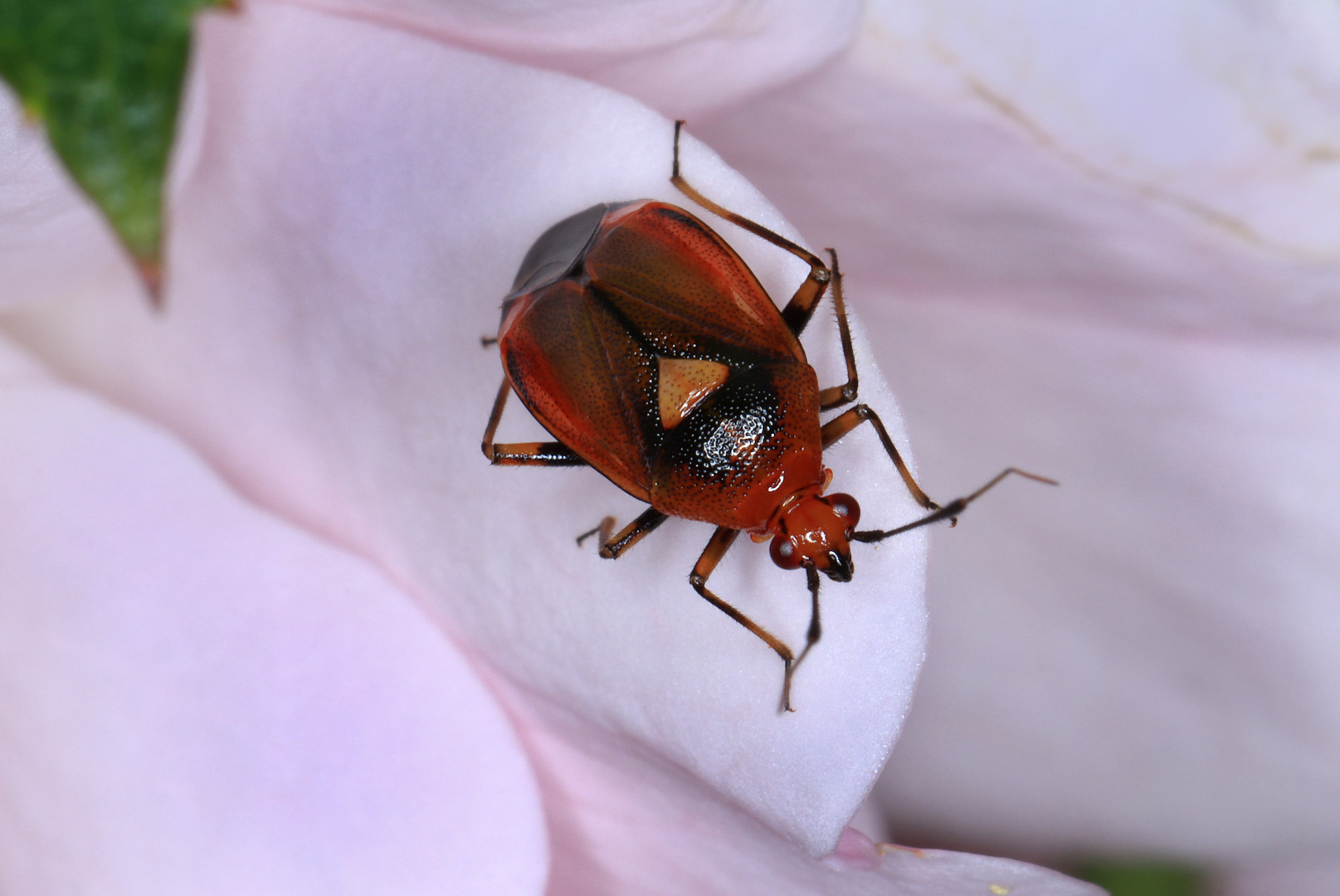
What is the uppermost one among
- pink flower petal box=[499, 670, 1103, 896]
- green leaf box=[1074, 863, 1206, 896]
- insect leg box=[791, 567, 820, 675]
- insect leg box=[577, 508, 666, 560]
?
insect leg box=[791, 567, 820, 675]

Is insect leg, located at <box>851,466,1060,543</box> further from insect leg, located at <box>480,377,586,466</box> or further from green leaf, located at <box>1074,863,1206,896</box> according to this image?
green leaf, located at <box>1074,863,1206,896</box>

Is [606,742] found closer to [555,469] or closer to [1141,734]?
[555,469]

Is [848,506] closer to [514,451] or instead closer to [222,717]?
[514,451]

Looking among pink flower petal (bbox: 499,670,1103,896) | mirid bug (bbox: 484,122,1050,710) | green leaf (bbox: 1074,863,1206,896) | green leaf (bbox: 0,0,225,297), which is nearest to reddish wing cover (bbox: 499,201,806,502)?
mirid bug (bbox: 484,122,1050,710)

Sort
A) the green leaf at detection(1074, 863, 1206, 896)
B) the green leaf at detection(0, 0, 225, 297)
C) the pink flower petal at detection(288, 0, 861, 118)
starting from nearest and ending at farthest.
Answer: the green leaf at detection(0, 0, 225, 297) < the pink flower petal at detection(288, 0, 861, 118) < the green leaf at detection(1074, 863, 1206, 896)

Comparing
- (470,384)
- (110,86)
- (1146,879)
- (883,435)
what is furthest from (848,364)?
(1146,879)

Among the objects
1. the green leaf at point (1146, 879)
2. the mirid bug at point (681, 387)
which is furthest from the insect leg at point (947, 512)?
the green leaf at point (1146, 879)

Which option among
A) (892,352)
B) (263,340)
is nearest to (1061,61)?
(892,352)

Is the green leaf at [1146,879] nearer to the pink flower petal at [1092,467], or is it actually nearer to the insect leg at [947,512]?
the pink flower petal at [1092,467]
